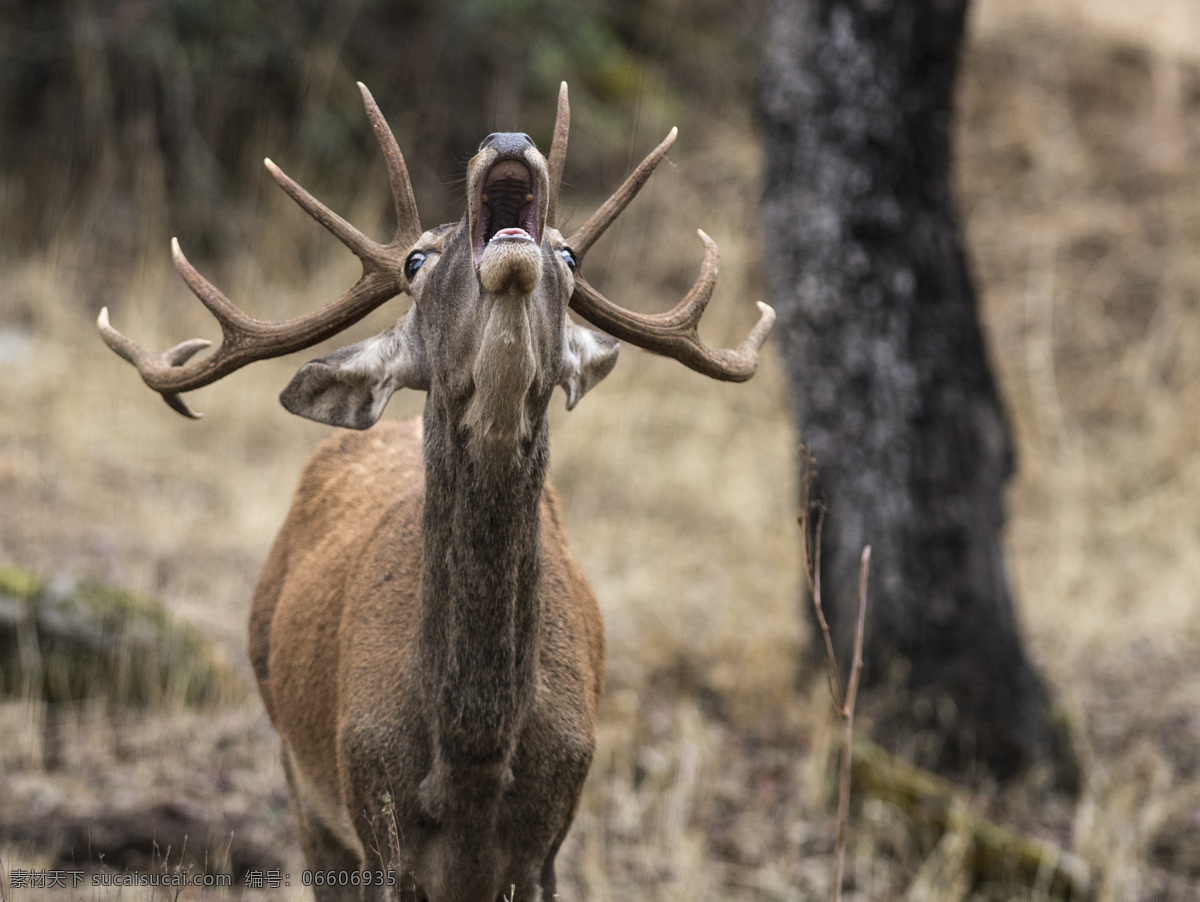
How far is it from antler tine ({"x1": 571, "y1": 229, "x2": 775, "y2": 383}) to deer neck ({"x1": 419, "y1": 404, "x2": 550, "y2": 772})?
444 mm

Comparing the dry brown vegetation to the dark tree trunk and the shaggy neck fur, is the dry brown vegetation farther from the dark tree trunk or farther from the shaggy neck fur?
the shaggy neck fur

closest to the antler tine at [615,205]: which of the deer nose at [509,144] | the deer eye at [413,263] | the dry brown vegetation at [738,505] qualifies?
the deer eye at [413,263]

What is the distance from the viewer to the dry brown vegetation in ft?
17.7

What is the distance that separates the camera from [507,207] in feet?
9.55

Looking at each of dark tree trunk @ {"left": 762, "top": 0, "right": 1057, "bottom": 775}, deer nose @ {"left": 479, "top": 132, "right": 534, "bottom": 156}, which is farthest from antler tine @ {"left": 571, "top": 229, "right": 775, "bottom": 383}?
dark tree trunk @ {"left": 762, "top": 0, "right": 1057, "bottom": 775}

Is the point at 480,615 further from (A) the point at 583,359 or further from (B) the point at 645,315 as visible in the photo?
(B) the point at 645,315

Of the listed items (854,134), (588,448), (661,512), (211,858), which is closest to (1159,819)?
(854,134)

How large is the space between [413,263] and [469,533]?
2.33 ft

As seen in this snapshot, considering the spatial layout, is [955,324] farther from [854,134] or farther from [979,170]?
[979,170]

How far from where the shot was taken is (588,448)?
9680mm

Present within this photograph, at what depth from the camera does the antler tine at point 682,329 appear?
3.51 metres

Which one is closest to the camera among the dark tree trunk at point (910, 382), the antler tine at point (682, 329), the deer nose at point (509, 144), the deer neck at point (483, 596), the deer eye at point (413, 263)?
the deer nose at point (509, 144)

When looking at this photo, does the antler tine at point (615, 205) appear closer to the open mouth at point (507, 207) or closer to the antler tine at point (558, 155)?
the antler tine at point (558, 155)

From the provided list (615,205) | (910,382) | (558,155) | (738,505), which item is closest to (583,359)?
(615,205)
